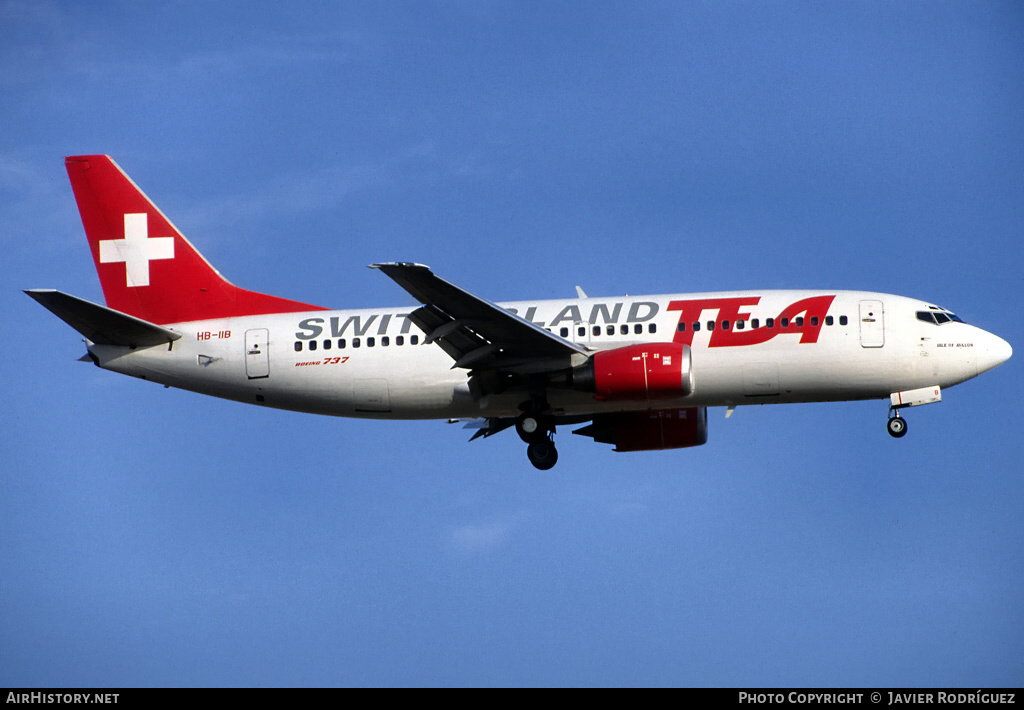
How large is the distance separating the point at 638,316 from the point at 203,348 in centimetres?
1364

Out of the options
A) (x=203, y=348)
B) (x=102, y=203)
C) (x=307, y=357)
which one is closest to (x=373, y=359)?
(x=307, y=357)

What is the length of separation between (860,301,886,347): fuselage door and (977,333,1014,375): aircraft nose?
2954 millimetres

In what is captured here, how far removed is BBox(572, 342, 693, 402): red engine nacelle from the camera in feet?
125

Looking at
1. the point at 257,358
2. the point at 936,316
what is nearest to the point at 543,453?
the point at 257,358

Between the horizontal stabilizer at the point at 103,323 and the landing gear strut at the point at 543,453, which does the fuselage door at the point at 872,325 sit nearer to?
the landing gear strut at the point at 543,453

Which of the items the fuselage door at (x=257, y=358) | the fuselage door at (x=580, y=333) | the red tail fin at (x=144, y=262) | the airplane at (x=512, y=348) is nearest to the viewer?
the airplane at (x=512, y=348)

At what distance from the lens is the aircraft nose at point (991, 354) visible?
39469mm

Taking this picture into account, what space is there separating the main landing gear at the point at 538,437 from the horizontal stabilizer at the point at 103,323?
11231mm

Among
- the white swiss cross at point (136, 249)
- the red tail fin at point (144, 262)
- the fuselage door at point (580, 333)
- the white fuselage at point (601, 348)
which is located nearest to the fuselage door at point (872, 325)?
the white fuselage at point (601, 348)

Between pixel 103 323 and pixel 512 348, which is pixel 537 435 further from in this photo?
pixel 103 323

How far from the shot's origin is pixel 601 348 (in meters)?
40.4
